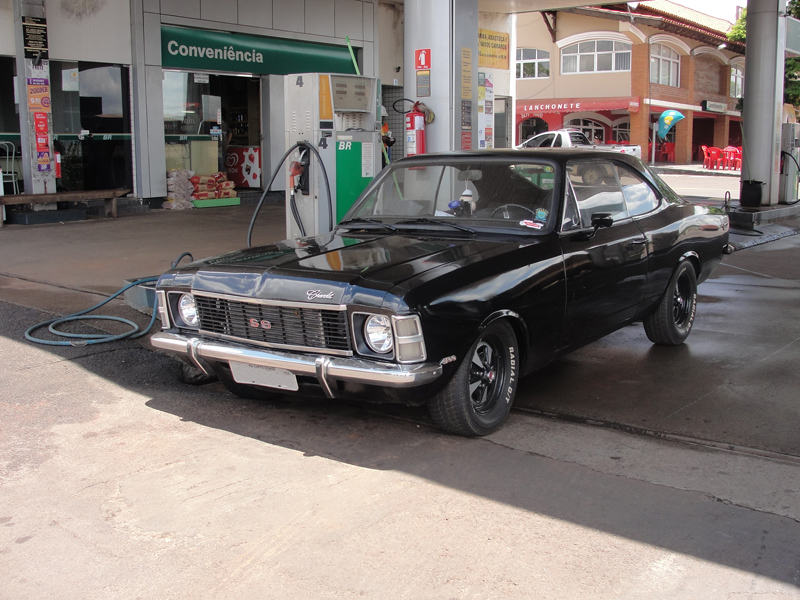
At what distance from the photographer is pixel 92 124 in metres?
15.6

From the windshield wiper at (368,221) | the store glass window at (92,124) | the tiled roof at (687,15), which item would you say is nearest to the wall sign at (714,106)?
the tiled roof at (687,15)

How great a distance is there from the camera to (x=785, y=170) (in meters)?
16.5

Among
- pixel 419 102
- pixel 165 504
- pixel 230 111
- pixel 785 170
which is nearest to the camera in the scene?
pixel 165 504

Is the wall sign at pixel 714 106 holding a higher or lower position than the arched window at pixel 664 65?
lower

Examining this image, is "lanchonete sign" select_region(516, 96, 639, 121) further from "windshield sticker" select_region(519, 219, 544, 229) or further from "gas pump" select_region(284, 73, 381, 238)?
"windshield sticker" select_region(519, 219, 544, 229)

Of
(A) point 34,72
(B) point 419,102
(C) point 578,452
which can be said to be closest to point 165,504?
(C) point 578,452

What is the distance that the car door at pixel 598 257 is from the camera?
204 inches

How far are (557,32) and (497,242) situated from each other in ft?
137

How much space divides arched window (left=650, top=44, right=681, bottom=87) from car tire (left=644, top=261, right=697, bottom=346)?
3850 centimetres

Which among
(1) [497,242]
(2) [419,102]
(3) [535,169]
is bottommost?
(1) [497,242]

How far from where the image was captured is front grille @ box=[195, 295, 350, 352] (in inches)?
169

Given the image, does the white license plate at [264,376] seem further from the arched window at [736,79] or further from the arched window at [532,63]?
the arched window at [736,79]

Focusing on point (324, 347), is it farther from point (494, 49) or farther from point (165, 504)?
point (494, 49)

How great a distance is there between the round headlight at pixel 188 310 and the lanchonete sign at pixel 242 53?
12775 millimetres
